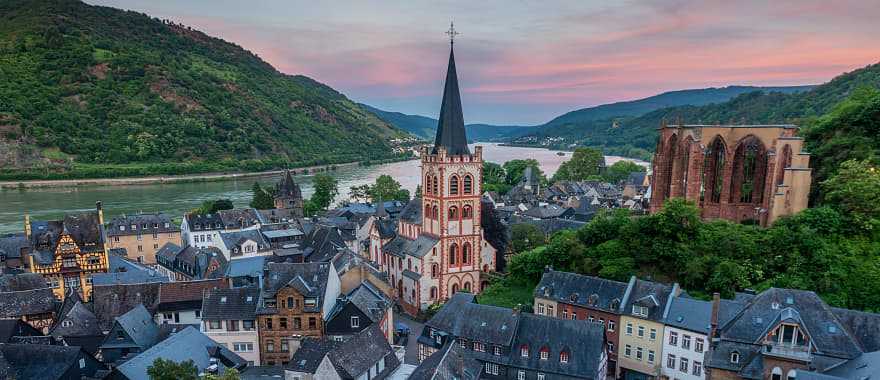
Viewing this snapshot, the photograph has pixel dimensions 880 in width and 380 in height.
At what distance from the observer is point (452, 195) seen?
4750 centimetres

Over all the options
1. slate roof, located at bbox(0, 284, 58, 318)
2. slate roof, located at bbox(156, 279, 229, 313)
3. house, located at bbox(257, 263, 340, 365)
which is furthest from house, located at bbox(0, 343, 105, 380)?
slate roof, located at bbox(0, 284, 58, 318)

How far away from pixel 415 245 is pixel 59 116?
163 metres

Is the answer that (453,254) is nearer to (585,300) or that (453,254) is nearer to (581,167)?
(585,300)

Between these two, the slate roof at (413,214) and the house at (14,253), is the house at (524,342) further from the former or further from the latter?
the house at (14,253)

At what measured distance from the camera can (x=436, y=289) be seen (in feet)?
158

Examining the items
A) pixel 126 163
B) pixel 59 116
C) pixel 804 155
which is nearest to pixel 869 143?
pixel 804 155

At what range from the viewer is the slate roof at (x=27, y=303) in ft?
127

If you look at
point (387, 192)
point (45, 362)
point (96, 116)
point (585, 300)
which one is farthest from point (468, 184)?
point (96, 116)

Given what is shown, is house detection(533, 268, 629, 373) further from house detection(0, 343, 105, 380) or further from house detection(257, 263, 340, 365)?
house detection(0, 343, 105, 380)

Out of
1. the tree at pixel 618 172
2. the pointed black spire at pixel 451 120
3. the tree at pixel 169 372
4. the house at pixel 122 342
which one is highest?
the pointed black spire at pixel 451 120

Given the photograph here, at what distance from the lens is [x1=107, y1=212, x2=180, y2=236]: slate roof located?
67.8 m

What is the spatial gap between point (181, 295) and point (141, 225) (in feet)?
118

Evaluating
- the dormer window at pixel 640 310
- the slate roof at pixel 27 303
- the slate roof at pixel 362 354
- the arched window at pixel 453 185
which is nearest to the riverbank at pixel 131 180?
the slate roof at pixel 27 303

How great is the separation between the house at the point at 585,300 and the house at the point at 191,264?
3278cm
